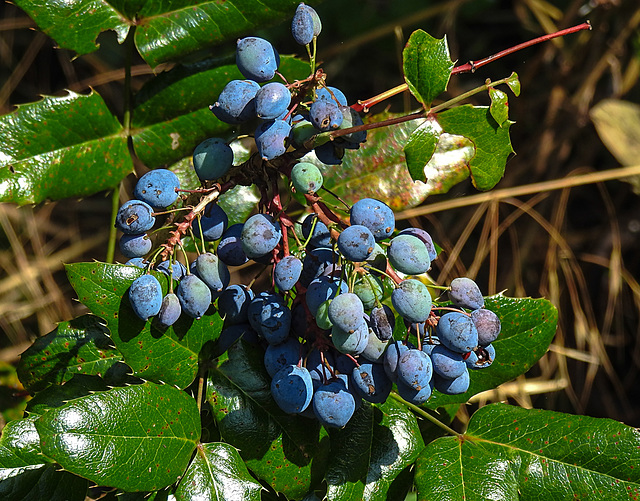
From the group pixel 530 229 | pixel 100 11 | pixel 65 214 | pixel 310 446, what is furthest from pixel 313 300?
pixel 65 214

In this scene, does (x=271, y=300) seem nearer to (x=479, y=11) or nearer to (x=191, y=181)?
(x=191, y=181)

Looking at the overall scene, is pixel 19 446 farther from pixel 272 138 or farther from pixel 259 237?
pixel 272 138

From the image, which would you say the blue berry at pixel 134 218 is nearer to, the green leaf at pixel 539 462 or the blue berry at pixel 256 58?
the blue berry at pixel 256 58

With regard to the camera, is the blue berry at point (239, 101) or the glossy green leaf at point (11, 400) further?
the glossy green leaf at point (11, 400)

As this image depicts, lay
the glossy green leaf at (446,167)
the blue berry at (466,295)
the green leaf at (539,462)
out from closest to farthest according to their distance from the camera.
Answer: the blue berry at (466,295), the green leaf at (539,462), the glossy green leaf at (446,167)

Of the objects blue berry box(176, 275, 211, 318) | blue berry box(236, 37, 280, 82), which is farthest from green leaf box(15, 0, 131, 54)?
blue berry box(176, 275, 211, 318)

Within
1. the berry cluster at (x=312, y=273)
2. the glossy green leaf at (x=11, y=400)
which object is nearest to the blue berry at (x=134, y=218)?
the berry cluster at (x=312, y=273)
